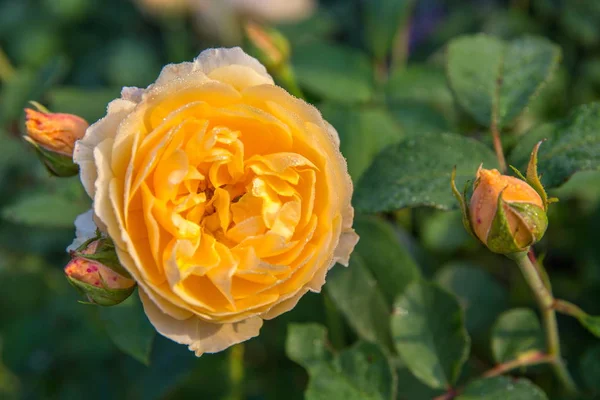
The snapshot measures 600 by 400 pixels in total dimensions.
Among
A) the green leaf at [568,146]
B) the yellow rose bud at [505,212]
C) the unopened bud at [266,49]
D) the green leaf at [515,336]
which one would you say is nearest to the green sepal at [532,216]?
the yellow rose bud at [505,212]

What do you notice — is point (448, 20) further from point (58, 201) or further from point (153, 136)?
point (153, 136)

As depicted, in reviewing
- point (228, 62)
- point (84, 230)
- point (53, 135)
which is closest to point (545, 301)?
point (228, 62)

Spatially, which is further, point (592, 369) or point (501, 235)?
point (592, 369)

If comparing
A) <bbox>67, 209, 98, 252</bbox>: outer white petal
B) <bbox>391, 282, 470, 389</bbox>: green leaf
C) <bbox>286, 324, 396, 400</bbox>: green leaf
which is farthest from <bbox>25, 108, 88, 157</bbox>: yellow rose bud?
<bbox>391, 282, 470, 389</bbox>: green leaf

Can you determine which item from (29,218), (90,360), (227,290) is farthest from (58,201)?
(227,290)

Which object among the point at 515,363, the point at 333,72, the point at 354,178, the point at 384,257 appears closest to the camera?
the point at 515,363

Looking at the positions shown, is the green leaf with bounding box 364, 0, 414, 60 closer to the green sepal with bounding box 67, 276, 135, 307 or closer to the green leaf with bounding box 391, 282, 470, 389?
the green leaf with bounding box 391, 282, 470, 389

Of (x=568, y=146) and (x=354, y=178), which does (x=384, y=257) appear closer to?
(x=354, y=178)
